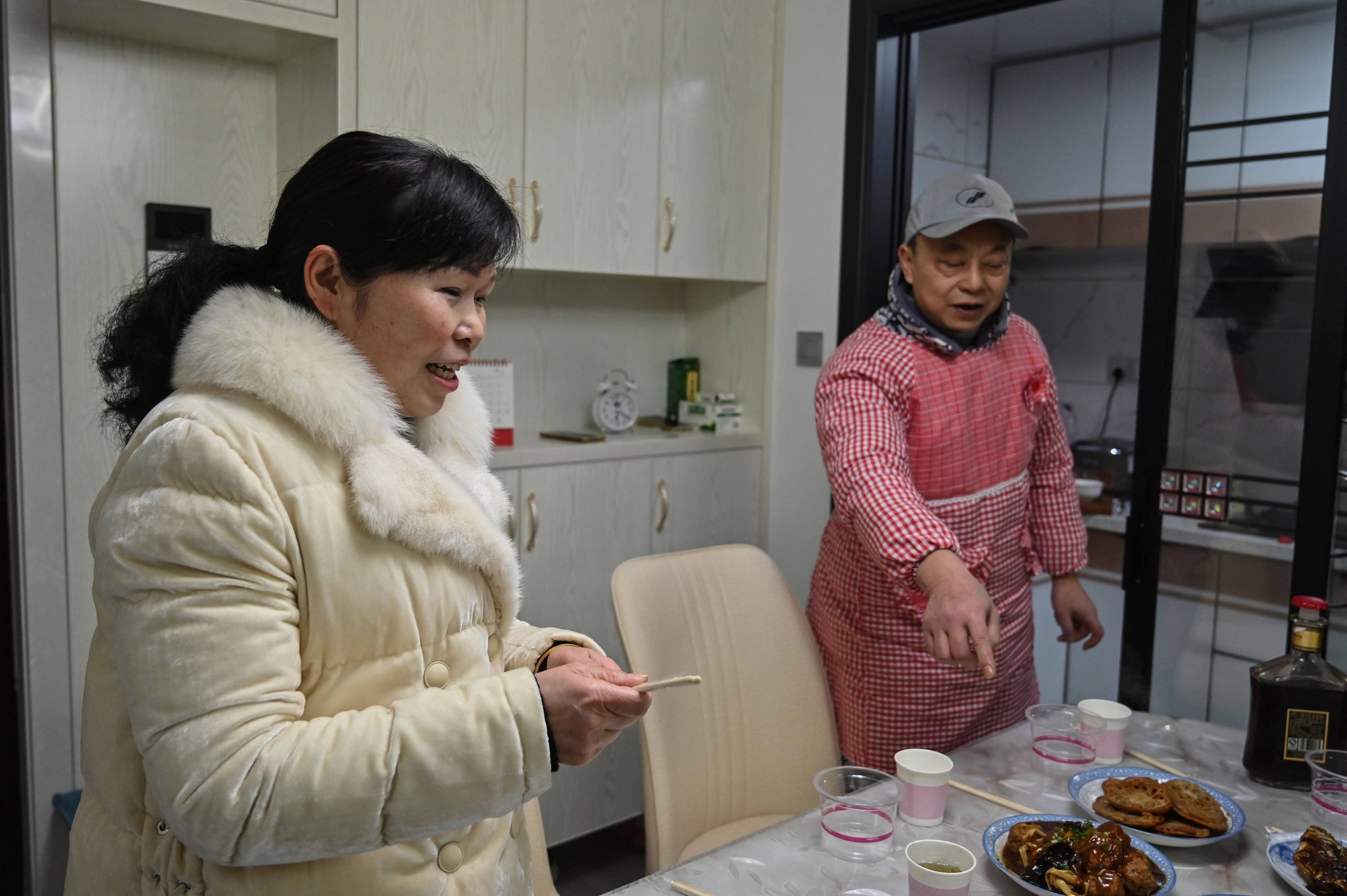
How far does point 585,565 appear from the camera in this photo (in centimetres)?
275

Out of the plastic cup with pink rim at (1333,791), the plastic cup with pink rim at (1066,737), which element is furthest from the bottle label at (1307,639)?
the plastic cup with pink rim at (1066,737)

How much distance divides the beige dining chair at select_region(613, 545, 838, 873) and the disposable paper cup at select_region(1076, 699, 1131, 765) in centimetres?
45

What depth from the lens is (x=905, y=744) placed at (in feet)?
6.39

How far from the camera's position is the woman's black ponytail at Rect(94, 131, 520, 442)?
3.36ft

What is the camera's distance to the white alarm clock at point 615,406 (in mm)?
2936

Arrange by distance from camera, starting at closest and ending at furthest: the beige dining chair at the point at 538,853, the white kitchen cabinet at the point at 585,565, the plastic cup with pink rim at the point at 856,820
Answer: the plastic cup with pink rim at the point at 856,820 < the beige dining chair at the point at 538,853 < the white kitchen cabinet at the point at 585,565

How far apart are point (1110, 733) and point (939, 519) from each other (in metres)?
0.44

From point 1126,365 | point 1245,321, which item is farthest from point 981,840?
point 1126,365

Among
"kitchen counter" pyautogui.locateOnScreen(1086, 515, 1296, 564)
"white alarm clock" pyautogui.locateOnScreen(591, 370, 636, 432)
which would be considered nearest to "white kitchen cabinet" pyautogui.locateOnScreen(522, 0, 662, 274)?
"white alarm clock" pyautogui.locateOnScreen(591, 370, 636, 432)

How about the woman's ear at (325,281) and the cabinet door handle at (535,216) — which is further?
the cabinet door handle at (535,216)

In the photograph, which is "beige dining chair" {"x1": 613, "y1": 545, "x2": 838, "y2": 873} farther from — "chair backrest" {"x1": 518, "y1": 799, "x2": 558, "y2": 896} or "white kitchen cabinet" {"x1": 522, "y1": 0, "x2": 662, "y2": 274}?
"white kitchen cabinet" {"x1": 522, "y1": 0, "x2": 662, "y2": 274}

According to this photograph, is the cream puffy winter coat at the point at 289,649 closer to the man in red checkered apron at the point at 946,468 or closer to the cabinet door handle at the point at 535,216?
the man in red checkered apron at the point at 946,468

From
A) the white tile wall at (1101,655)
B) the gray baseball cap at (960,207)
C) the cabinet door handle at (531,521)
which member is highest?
A: the gray baseball cap at (960,207)

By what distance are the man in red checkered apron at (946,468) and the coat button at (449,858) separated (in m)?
0.91
